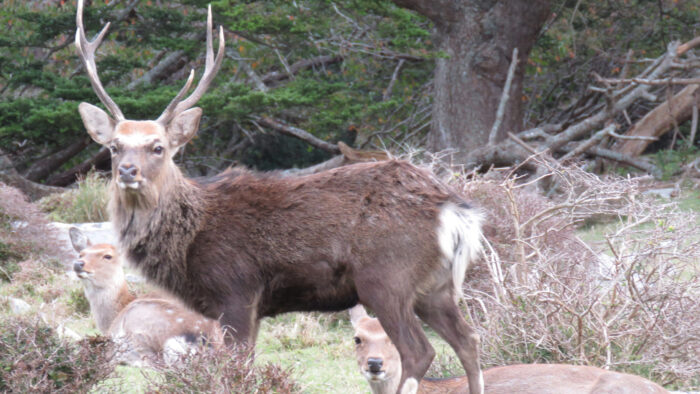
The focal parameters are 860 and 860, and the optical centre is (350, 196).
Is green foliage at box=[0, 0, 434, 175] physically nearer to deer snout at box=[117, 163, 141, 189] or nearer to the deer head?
the deer head

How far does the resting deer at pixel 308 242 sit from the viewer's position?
5254 millimetres

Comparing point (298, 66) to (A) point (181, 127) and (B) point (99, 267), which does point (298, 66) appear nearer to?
(B) point (99, 267)

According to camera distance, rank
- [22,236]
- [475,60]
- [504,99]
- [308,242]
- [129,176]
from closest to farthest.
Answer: [308,242]
[129,176]
[22,236]
[504,99]
[475,60]

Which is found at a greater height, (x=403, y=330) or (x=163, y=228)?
(x=163, y=228)

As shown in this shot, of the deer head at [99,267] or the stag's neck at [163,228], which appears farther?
the deer head at [99,267]

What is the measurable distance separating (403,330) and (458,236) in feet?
2.20

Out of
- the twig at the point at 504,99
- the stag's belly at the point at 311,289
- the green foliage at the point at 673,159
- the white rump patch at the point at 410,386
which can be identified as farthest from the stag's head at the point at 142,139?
the green foliage at the point at 673,159

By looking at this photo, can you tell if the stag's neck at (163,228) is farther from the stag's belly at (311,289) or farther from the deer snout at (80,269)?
the deer snout at (80,269)

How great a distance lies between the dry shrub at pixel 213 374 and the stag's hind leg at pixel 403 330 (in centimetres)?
82

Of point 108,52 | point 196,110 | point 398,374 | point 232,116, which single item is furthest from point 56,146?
point 398,374

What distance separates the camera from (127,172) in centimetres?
555

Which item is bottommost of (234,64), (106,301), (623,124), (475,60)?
(106,301)

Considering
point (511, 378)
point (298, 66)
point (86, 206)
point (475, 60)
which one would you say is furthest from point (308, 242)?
point (298, 66)

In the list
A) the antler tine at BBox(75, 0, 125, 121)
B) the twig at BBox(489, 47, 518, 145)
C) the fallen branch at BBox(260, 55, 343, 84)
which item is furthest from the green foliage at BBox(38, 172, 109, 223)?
→ the antler tine at BBox(75, 0, 125, 121)
